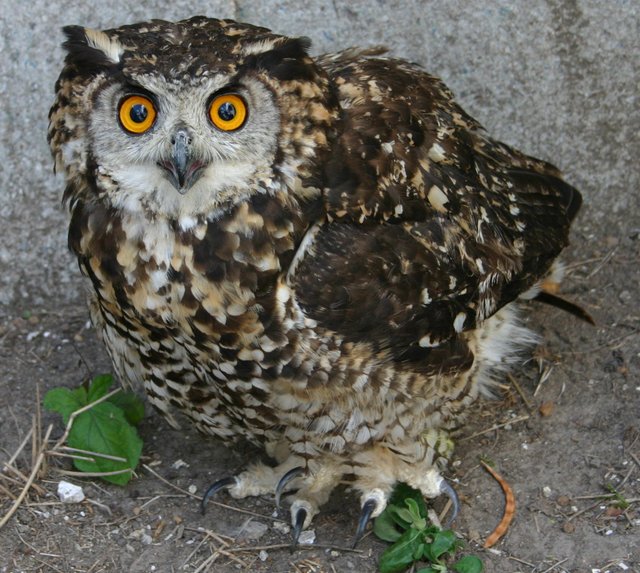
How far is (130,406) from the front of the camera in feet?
12.8

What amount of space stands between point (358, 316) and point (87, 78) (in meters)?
1.04

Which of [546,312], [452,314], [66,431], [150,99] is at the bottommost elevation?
[66,431]

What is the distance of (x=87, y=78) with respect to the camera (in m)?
2.87

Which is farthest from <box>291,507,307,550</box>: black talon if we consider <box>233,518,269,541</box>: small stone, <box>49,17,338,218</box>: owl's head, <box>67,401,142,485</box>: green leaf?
<box>49,17,338,218</box>: owl's head

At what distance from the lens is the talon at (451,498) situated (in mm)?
3560

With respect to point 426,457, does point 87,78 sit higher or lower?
higher

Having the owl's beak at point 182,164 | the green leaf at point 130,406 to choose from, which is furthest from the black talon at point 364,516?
the owl's beak at point 182,164

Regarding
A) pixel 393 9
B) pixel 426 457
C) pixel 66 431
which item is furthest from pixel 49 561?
pixel 393 9

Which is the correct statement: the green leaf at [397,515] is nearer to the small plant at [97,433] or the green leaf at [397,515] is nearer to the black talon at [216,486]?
the black talon at [216,486]

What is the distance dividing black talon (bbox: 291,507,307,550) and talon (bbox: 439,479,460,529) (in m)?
0.49

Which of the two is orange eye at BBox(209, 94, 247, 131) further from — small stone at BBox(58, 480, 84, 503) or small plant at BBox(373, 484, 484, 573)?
small stone at BBox(58, 480, 84, 503)

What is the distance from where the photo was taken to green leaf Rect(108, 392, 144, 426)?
3.89 metres

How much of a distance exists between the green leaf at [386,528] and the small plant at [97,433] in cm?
90

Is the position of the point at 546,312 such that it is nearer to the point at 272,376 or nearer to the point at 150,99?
the point at 272,376
